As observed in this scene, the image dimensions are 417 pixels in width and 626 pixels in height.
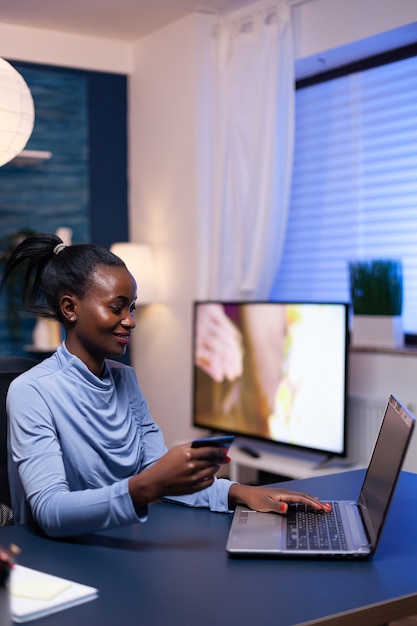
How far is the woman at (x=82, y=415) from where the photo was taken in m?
1.53

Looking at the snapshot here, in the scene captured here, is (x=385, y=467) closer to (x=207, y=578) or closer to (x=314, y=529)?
(x=314, y=529)

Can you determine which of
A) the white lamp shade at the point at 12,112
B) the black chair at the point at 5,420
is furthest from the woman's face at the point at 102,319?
the white lamp shade at the point at 12,112

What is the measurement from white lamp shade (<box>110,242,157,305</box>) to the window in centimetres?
68

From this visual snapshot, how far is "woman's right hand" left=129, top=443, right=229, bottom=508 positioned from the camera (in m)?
1.38

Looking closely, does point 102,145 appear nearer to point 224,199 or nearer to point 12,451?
point 224,199

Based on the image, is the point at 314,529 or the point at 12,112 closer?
the point at 314,529

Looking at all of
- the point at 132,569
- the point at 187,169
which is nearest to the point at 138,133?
the point at 187,169

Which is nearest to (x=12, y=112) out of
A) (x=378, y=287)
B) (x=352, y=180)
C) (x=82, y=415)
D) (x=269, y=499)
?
(x=82, y=415)

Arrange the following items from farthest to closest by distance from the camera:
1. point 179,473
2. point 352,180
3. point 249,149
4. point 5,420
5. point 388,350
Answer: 1. point 249,149
2. point 352,180
3. point 388,350
4. point 5,420
5. point 179,473

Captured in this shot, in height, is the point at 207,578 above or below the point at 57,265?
below

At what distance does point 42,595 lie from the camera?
4.00 feet

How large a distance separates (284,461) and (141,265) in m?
1.37

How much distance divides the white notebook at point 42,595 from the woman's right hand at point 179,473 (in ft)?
0.63

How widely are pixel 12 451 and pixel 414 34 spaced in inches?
→ 104
